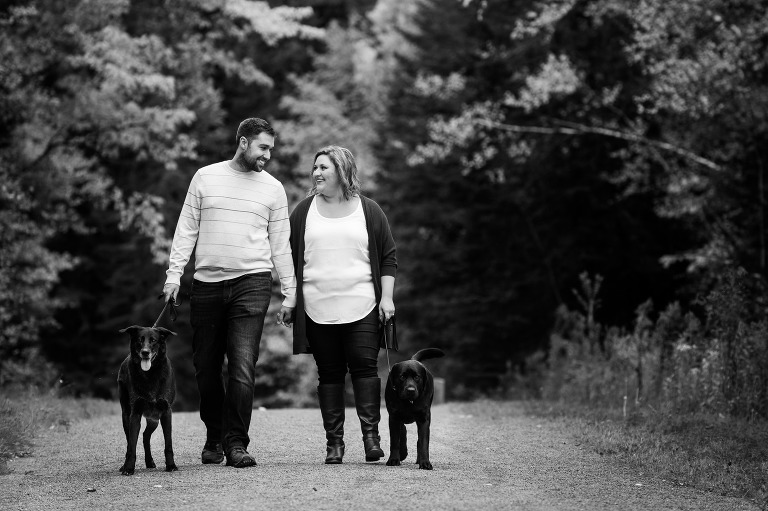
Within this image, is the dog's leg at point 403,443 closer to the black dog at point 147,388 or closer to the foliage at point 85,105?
the black dog at point 147,388

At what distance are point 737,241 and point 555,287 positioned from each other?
940 centimetres

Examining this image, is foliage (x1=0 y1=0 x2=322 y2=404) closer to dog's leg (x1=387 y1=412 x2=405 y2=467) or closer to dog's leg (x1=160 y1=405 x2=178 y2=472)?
dog's leg (x1=160 y1=405 x2=178 y2=472)

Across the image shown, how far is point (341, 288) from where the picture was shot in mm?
8234

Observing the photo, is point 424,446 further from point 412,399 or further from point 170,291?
point 170,291

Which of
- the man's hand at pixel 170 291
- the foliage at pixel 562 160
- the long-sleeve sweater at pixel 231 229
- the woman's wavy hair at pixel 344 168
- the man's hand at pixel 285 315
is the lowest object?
the man's hand at pixel 285 315

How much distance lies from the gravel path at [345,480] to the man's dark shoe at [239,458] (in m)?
0.08

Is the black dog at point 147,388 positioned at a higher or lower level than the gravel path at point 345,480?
higher

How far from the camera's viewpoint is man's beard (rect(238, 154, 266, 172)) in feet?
26.9

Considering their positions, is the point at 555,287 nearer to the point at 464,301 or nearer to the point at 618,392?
the point at 464,301

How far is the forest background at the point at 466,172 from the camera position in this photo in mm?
16922

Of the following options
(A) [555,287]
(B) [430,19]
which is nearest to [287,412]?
(A) [555,287]

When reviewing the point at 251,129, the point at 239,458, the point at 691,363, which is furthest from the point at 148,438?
the point at 691,363

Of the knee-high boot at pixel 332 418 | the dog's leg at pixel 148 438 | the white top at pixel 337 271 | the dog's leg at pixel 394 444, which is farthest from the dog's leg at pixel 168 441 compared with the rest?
the dog's leg at pixel 394 444

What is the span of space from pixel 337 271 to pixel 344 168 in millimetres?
722
